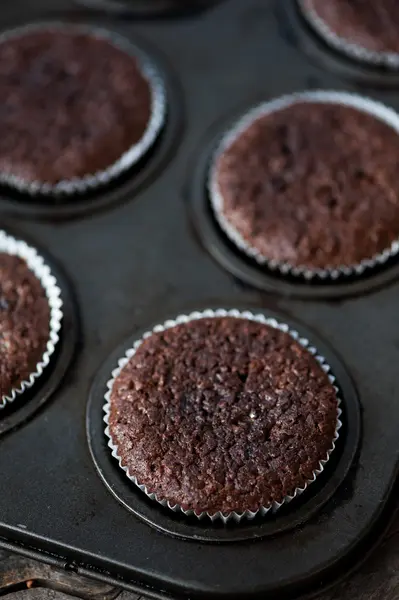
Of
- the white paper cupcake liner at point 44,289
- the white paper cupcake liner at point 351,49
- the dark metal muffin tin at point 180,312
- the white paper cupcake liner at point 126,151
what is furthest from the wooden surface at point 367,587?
the white paper cupcake liner at point 351,49

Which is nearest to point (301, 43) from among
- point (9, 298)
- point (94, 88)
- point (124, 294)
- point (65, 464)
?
point (94, 88)

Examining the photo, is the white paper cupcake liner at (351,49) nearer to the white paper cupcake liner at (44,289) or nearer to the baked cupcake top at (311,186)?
the baked cupcake top at (311,186)

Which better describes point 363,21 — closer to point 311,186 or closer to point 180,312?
point 311,186

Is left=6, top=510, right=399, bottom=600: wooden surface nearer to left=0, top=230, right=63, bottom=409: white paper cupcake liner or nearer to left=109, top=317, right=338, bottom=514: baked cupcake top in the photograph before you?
left=109, top=317, right=338, bottom=514: baked cupcake top

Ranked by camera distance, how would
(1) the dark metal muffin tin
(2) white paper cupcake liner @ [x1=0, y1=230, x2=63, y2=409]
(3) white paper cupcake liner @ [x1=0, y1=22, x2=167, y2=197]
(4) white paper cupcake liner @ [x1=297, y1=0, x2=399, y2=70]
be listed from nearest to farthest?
(1) the dark metal muffin tin < (2) white paper cupcake liner @ [x1=0, y1=230, x2=63, y2=409] < (3) white paper cupcake liner @ [x1=0, y1=22, x2=167, y2=197] < (4) white paper cupcake liner @ [x1=297, y1=0, x2=399, y2=70]

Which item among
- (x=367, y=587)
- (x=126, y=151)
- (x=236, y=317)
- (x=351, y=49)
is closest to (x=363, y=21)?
(x=351, y=49)

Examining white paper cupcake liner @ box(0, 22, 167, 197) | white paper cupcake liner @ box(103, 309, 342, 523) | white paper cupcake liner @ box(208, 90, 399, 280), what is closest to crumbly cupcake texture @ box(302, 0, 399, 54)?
white paper cupcake liner @ box(208, 90, 399, 280)
